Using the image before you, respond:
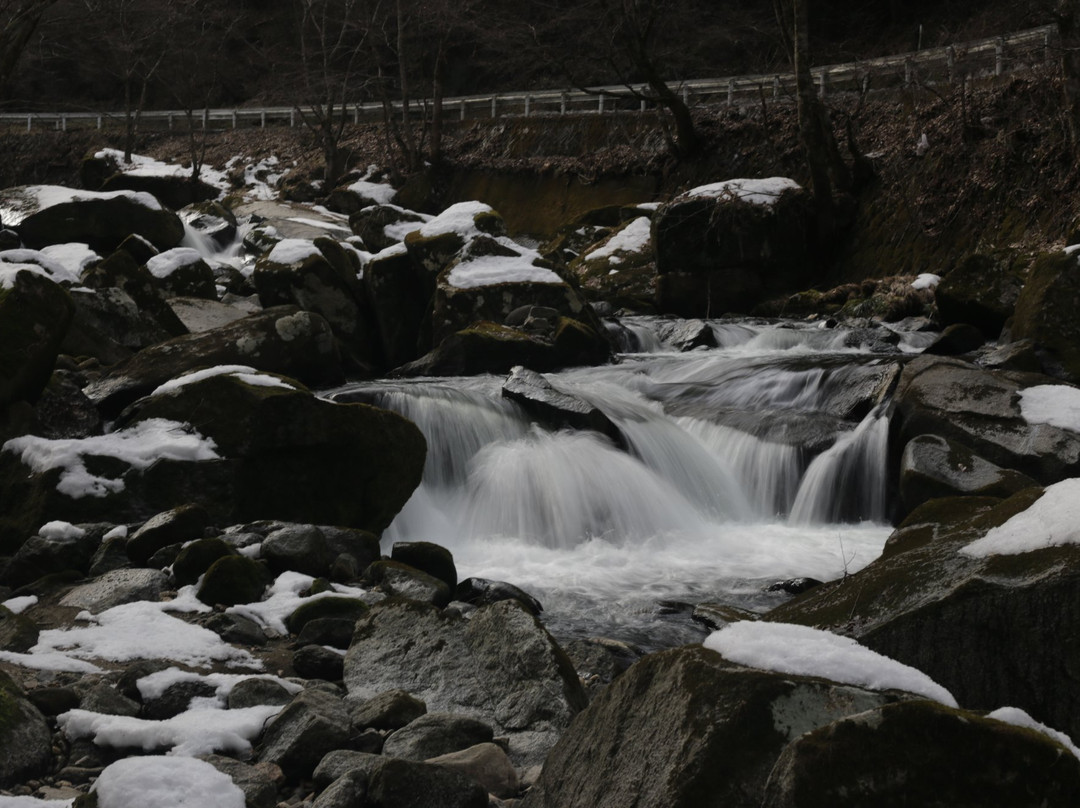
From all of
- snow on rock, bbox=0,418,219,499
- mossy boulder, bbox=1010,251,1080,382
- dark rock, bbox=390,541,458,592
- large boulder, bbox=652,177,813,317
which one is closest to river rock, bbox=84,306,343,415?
snow on rock, bbox=0,418,219,499

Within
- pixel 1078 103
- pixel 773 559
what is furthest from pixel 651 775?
pixel 1078 103

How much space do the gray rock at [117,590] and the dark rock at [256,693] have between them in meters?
1.49

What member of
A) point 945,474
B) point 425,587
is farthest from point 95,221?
point 945,474

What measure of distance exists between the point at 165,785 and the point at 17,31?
21.5 feet

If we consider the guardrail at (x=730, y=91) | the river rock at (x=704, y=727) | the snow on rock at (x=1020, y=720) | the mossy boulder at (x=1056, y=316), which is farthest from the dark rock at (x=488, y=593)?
the guardrail at (x=730, y=91)

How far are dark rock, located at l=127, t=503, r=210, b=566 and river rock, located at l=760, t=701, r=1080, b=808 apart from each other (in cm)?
487

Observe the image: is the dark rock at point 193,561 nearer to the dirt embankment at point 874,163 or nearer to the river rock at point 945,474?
the river rock at point 945,474

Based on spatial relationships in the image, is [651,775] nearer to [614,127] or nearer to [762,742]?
[762,742]

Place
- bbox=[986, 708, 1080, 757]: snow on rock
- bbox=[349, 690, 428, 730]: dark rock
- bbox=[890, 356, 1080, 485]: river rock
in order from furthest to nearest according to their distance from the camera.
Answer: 1. bbox=[890, 356, 1080, 485]: river rock
2. bbox=[349, 690, 428, 730]: dark rock
3. bbox=[986, 708, 1080, 757]: snow on rock

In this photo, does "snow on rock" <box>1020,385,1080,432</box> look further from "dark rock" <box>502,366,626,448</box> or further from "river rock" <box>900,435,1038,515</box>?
"dark rock" <box>502,366,626,448</box>

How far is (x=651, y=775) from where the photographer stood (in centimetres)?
253

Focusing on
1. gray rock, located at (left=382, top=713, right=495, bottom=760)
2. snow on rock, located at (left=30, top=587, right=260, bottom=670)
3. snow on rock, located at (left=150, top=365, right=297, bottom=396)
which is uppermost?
snow on rock, located at (left=150, top=365, right=297, bottom=396)

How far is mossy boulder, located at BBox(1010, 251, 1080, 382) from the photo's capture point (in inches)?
418

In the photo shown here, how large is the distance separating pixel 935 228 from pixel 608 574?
11.3 metres
